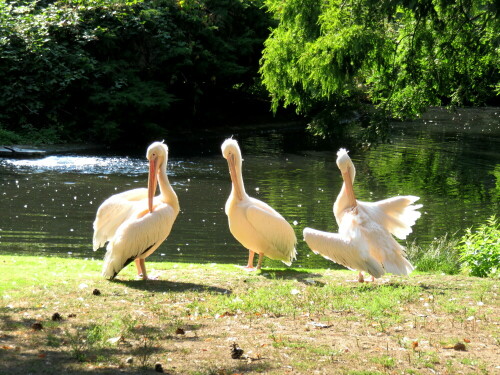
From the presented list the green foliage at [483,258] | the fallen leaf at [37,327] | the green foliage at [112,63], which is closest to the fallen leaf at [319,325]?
the fallen leaf at [37,327]

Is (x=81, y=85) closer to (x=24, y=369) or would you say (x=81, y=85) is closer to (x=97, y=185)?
(x=97, y=185)

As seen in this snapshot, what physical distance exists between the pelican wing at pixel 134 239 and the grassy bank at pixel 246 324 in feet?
0.82

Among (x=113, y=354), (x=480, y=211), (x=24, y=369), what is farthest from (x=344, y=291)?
(x=480, y=211)

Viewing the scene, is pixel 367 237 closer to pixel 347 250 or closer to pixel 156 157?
pixel 347 250

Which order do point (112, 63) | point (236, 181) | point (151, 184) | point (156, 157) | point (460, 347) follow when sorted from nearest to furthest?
point (460, 347), point (151, 184), point (156, 157), point (236, 181), point (112, 63)

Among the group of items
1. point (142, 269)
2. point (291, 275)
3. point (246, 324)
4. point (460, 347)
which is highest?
point (460, 347)

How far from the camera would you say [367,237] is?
323 inches

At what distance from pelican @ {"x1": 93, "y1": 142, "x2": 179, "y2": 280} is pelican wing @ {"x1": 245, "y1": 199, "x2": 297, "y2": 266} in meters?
1.18

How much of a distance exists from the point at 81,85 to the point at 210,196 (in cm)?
1212

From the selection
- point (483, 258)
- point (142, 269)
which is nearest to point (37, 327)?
point (142, 269)

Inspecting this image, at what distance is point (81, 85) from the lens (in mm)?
28453

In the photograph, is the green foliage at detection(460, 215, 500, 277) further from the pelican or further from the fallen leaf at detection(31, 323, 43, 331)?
the fallen leaf at detection(31, 323, 43, 331)

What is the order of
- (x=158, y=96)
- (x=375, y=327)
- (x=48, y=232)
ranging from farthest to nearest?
(x=158, y=96), (x=48, y=232), (x=375, y=327)

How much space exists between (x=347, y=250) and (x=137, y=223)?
254 centimetres
